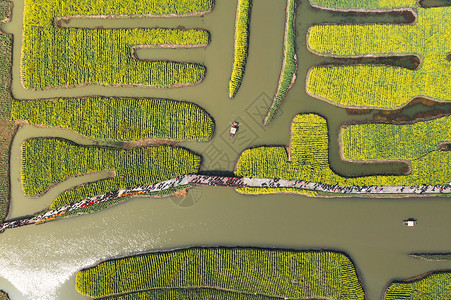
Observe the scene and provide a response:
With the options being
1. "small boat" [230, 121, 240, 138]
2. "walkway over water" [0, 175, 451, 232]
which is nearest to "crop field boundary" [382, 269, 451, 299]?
"walkway over water" [0, 175, 451, 232]

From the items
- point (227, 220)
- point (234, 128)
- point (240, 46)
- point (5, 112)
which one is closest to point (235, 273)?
point (227, 220)

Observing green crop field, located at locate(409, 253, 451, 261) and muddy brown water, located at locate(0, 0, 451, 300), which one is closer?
green crop field, located at locate(409, 253, 451, 261)

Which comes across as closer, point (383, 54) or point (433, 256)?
point (433, 256)

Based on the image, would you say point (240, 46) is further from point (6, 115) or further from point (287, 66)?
point (6, 115)

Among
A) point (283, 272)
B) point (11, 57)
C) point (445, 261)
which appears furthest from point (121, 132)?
point (445, 261)

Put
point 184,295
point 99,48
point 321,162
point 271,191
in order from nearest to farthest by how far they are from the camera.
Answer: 1. point 184,295
2. point 271,191
3. point 321,162
4. point 99,48

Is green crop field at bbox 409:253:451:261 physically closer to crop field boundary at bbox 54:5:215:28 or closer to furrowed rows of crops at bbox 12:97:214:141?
furrowed rows of crops at bbox 12:97:214:141
